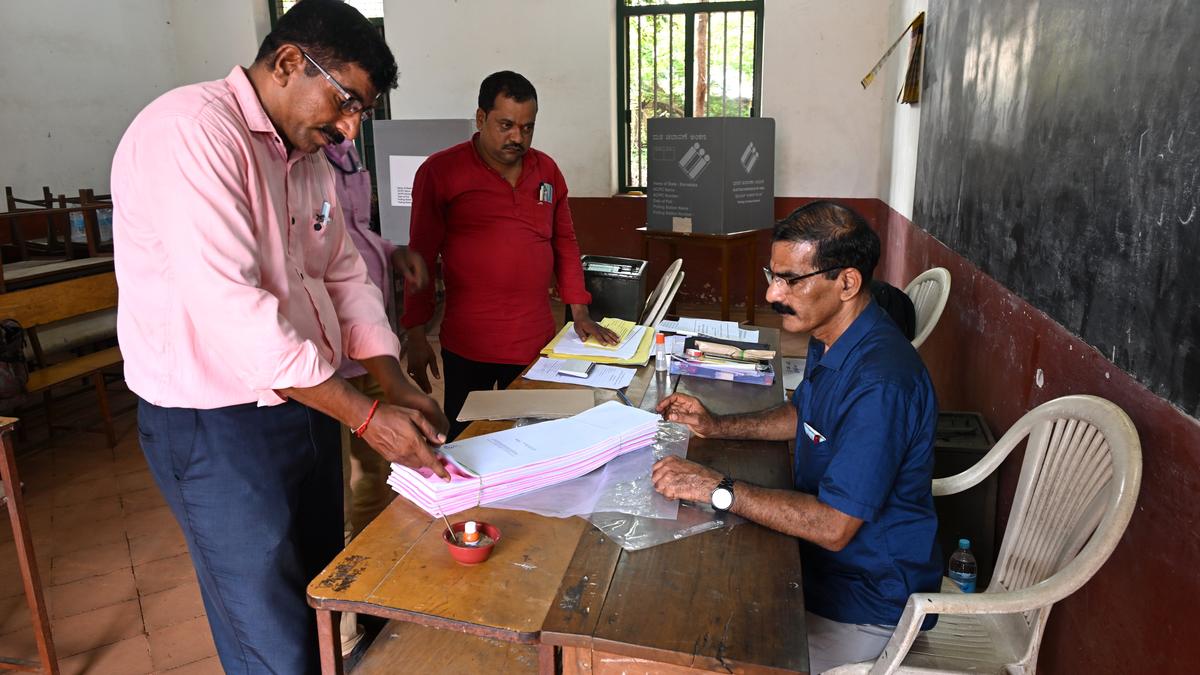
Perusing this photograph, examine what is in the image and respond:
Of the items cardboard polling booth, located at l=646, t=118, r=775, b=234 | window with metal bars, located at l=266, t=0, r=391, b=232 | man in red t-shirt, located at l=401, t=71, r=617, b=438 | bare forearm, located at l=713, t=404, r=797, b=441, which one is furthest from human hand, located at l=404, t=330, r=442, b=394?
window with metal bars, located at l=266, t=0, r=391, b=232

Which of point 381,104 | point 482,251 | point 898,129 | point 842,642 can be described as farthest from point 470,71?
point 842,642

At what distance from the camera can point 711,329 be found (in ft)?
8.24

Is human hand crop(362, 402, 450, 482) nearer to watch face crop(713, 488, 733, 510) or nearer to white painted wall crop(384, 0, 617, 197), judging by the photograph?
watch face crop(713, 488, 733, 510)

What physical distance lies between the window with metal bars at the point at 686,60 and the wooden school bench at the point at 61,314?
3.73 m

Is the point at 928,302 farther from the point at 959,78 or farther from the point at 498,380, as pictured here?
the point at 498,380

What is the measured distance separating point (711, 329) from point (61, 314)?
10.9 ft

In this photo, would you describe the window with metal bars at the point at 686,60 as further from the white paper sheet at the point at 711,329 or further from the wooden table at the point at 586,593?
the wooden table at the point at 586,593

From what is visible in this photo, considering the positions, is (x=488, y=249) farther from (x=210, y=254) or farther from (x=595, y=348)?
(x=210, y=254)

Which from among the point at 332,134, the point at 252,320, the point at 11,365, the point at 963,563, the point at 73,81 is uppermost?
the point at 73,81

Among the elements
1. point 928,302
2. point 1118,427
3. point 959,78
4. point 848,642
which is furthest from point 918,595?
point 959,78

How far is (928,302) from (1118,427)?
1.59 metres

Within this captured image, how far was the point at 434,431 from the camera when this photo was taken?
130cm

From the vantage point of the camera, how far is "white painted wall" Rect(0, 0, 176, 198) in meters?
5.67

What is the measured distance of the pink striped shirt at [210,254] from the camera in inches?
43.9
